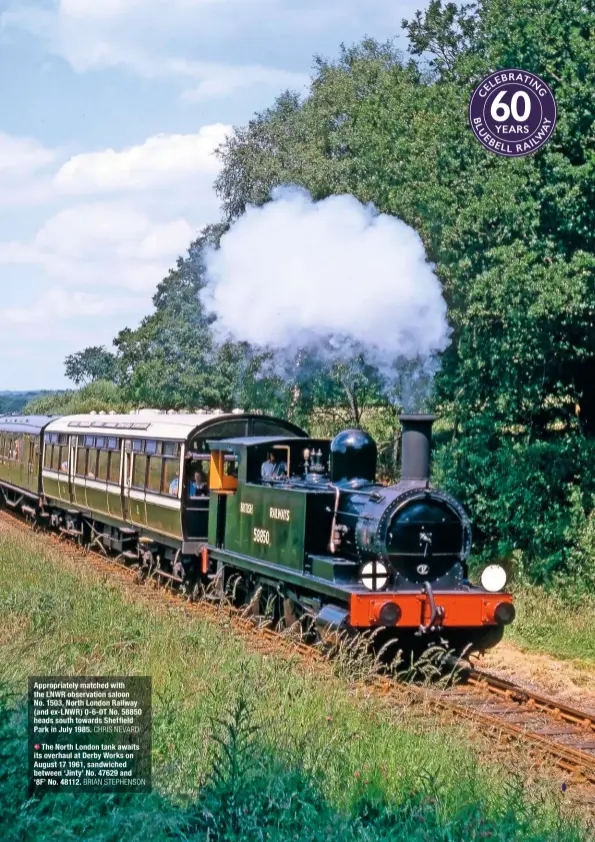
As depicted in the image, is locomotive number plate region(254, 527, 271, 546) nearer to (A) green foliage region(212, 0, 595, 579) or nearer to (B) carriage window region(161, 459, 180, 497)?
(B) carriage window region(161, 459, 180, 497)

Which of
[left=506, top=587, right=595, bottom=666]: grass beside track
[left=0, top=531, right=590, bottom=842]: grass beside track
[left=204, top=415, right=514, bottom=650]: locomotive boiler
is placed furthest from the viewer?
[left=506, top=587, right=595, bottom=666]: grass beside track

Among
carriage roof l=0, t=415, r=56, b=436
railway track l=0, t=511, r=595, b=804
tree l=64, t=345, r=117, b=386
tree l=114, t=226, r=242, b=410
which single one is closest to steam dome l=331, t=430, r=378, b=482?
railway track l=0, t=511, r=595, b=804

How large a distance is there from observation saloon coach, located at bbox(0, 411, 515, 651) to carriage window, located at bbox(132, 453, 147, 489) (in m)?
0.02

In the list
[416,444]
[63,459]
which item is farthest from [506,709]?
[63,459]

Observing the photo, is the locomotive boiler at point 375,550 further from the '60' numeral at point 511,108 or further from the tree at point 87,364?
the tree at point 87,364

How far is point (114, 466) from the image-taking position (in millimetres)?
18266

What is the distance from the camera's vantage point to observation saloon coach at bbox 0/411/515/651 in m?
10.2

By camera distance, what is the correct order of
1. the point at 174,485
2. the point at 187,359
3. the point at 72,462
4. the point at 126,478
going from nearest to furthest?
the point at 174,485
the point at 126,478
the point at 72,462
the point at 187,359

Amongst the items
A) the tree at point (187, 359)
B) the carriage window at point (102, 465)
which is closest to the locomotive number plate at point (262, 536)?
the carriage window at point (102, 465)

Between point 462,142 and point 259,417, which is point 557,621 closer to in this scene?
point 259,417

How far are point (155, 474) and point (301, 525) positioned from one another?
5.42m

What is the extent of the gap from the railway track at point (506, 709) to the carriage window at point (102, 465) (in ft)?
24.2

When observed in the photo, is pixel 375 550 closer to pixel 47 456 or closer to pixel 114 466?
pixel 114 466

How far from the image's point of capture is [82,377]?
308 feet
